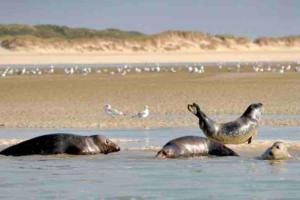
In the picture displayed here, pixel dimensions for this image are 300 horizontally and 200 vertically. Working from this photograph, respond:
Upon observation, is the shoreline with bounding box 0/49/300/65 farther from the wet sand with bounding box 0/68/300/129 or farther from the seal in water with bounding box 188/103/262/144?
the seal in water with bounding box 188/103/262/144

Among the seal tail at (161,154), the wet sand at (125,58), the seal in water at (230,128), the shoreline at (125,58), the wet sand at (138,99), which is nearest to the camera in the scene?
the seal tail at (161,154)

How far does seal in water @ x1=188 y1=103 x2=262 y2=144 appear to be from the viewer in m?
14.8

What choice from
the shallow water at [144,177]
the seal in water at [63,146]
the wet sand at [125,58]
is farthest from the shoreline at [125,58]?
the shallow water at [144,177]

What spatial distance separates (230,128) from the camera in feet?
49.2

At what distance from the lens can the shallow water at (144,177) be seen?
10336mm

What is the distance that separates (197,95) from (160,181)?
15.1 metres

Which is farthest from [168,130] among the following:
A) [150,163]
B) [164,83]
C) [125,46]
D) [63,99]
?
[125,46]

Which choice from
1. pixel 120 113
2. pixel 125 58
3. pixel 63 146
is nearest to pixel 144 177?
pixel 63 146

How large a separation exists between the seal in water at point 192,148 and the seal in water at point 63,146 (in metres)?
1.01

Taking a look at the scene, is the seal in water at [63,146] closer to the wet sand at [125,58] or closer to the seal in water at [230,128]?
the seal in water at [230,128]

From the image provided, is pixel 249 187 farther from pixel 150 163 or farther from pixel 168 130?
pixel 168 130

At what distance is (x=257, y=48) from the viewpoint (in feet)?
285

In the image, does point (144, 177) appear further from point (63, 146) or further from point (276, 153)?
point (63, 146)

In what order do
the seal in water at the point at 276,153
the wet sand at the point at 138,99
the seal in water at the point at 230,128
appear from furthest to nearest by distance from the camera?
the wet sand at the point at 138,99, the seal in water at the point at 230,128, the seal in water at the point at 276,153
